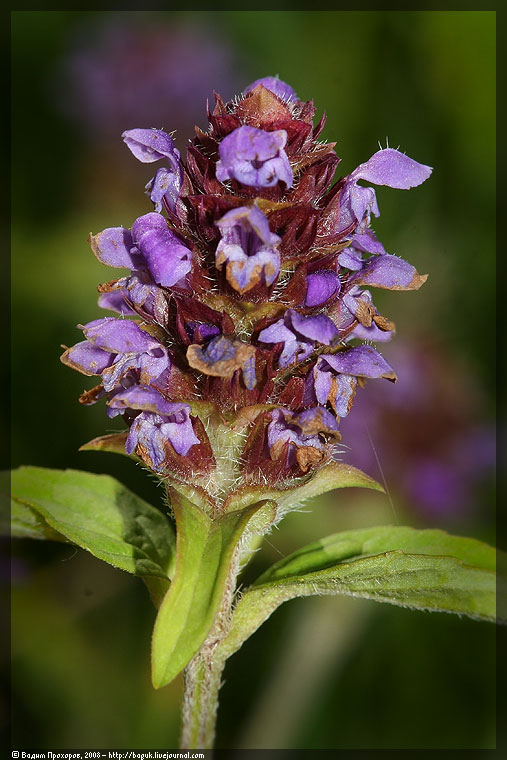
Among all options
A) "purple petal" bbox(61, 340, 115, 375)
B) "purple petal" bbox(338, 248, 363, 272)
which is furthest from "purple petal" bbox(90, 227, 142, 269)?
"purple petal" bbox(338, 248, 363, 272)

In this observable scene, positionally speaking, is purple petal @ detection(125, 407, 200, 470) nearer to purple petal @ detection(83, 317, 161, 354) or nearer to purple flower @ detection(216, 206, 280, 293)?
purple petal @ detection(83, 317, 161, 354)

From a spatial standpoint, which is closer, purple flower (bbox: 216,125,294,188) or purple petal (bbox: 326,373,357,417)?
purple flower (bbox: 216,125,294,188)

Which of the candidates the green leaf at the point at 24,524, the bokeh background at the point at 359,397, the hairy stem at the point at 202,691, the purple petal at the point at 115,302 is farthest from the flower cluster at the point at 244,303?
the bokeh background at the point at 359,397

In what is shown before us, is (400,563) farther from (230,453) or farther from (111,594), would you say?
(111,594)

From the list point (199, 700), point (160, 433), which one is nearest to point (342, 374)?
point (160, 433)

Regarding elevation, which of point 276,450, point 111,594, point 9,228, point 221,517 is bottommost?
point 111,594

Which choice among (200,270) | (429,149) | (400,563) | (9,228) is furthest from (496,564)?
(9,228)

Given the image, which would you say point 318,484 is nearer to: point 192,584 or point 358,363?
point 358,363
